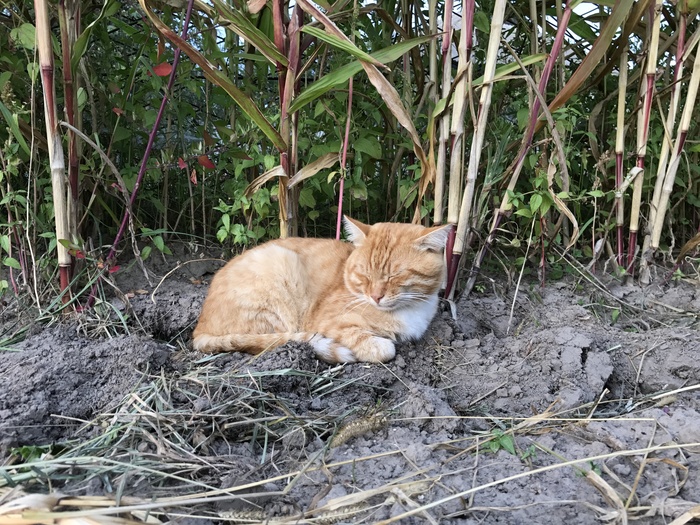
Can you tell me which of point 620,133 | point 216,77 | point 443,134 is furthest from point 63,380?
point 620,133

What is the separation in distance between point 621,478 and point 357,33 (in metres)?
2.24

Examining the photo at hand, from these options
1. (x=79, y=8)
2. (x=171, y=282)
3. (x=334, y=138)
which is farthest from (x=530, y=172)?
(x=79, y=8)

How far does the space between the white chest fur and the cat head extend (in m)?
0.03

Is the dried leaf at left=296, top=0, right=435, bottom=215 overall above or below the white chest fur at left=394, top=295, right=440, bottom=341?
above

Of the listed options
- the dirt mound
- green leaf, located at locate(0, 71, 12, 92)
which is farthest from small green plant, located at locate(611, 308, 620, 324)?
green leaf, located at locate(0, 71, 12, 92)

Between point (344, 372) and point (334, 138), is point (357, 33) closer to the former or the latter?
point (334, 138)

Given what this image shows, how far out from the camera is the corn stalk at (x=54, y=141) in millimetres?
2314

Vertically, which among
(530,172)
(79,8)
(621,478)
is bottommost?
(621,478)

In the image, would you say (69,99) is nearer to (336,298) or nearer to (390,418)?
(336,298)

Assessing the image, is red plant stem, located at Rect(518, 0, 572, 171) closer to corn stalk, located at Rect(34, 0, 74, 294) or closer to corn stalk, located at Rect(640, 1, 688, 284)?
corn stalk, located at Rect(640, 1, 688, 284)

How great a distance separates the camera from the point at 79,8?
260cm

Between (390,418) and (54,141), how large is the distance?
1980 millimetres

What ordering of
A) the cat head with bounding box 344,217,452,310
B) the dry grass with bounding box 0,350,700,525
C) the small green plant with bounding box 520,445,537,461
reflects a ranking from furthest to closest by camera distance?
the cat head with bounding box 344,217,452,310, the small green plant with bounding box 520,445,537,461, the dry grass with bounding box 0,350,700,525

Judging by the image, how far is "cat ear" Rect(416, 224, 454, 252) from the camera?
256 centimetres
